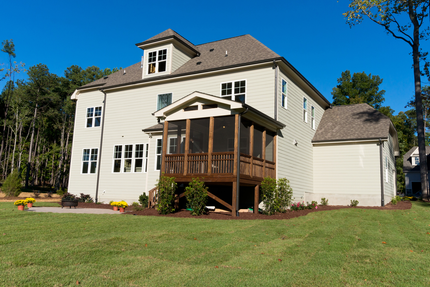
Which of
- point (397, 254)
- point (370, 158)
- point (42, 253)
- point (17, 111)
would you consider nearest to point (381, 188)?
point (370, 158)

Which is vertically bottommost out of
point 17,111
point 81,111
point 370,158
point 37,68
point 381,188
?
point 381,188

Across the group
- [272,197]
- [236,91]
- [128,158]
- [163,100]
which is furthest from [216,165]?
[128,158]

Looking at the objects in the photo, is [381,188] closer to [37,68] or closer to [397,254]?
[397,254]

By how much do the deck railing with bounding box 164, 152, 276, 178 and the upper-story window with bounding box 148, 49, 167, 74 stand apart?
7.70 meters

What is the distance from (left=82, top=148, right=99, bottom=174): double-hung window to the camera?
20.0m

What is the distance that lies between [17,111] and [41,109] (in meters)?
3.26

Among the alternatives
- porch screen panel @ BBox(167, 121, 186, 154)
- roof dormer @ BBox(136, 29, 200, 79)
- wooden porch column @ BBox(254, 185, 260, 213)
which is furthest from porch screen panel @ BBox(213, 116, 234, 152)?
roof dormer @ BBox(136, 29, 200, 79)

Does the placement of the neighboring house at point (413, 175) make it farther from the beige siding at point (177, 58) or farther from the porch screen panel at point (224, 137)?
the beige siding at point (177, 58)

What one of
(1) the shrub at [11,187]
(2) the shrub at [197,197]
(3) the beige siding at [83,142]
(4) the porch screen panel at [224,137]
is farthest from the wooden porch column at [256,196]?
(1) the shrub at [11,187]

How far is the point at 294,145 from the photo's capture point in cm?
1672

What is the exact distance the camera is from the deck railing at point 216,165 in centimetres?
1246

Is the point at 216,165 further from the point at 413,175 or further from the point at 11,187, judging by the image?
the point at 413,175

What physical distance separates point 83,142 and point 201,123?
9435 millimetres

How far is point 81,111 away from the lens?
21500 mm
